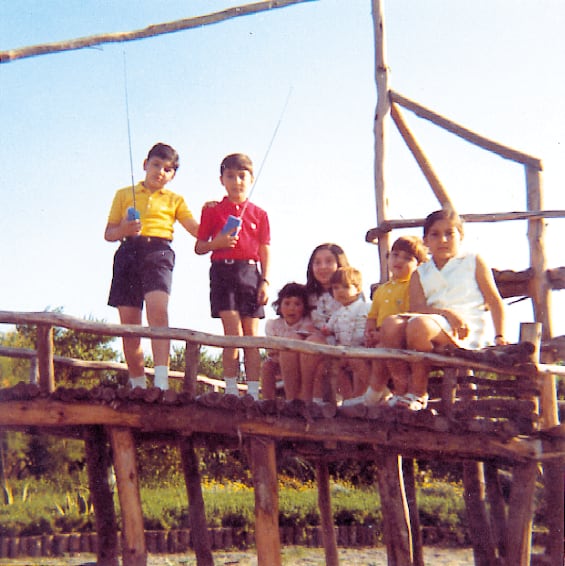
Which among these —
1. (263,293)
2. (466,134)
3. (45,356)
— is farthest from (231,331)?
(466,134)

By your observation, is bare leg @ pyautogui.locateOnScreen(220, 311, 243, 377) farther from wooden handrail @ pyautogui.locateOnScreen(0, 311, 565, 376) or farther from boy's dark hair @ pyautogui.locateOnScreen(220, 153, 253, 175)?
boy's dark hair @ pyautogui.locateOnScreen(220, 153, 253, 175)

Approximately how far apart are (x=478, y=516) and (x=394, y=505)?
5.95ft

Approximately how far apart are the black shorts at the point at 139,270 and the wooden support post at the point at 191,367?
1.87 ft

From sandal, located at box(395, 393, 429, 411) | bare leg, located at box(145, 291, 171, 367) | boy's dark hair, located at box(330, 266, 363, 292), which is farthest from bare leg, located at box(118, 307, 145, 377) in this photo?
sandal, located at box(395, 393, 429, 411)

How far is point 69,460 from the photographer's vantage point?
62.6 feet

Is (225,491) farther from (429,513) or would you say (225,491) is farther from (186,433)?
(186,433)

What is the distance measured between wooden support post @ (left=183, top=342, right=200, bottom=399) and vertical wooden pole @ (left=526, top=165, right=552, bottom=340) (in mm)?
3061

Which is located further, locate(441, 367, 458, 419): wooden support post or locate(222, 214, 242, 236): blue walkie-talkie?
locate(222, 214, 242, 236): blue walkie-talkie

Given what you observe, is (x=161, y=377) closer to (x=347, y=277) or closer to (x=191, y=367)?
(x=191, y=367)

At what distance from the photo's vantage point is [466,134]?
793cm

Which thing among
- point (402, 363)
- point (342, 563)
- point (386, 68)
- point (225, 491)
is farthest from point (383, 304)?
point (225, 491)

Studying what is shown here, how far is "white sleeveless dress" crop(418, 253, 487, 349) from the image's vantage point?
594cm

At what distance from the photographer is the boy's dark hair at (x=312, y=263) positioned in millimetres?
6738

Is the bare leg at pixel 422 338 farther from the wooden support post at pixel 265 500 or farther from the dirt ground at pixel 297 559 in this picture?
the dirt ground at pixel 297 559
